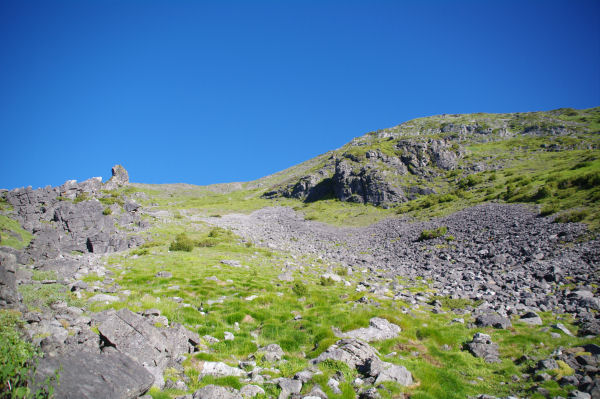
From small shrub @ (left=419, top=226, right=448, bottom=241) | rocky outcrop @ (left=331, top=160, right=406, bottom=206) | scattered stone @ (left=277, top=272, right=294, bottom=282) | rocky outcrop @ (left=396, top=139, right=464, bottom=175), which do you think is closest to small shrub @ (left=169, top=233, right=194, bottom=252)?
scattered stone @ (left=277, top=272, right=294, bottom=282)

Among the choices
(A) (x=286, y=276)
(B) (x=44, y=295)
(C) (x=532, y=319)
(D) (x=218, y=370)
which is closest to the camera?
(D) (x=218, y=370)

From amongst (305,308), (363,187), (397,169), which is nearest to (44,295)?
(305,308)

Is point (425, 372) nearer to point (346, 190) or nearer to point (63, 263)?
point (63, 263)

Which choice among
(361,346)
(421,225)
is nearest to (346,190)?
(421,225)

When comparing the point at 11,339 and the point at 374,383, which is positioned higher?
the point at 11,339

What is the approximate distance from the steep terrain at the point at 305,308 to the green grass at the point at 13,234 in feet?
0.56

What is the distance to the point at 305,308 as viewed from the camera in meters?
14.9

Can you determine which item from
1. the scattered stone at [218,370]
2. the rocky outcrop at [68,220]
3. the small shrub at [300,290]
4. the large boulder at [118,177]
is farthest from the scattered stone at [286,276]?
the large boulder at [118,177]

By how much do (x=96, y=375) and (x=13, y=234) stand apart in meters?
25.4

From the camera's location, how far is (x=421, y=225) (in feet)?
133

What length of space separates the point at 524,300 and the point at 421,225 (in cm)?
2698

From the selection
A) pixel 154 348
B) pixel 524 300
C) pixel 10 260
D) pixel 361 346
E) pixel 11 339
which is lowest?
pixel 524 300

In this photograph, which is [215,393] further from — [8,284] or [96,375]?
[8,284]

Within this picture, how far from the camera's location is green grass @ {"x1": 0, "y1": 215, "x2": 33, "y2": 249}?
21.1 meters
